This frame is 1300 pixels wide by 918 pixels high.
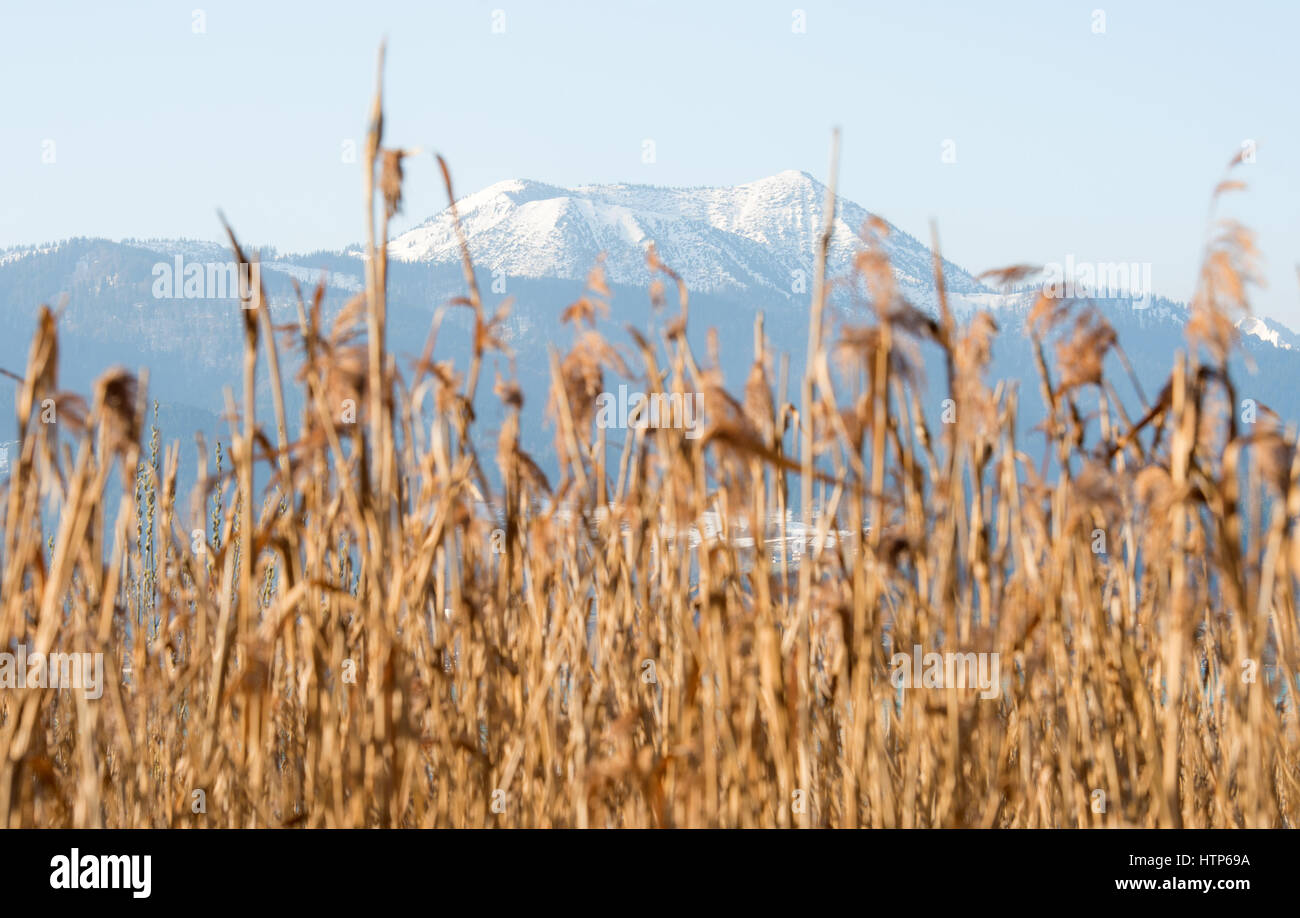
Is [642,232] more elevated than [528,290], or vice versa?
[642,232]

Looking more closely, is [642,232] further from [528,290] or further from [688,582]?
[688,582]

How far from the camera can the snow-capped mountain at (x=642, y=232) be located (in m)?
140

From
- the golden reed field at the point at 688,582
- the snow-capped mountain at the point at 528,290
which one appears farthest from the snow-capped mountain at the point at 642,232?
the golden reed field at the point at 688,582

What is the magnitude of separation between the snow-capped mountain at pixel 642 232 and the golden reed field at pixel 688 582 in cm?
12665

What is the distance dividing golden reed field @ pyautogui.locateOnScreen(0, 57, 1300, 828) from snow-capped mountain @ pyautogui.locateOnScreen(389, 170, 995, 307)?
12665 cm

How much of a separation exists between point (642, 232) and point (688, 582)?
154 metres

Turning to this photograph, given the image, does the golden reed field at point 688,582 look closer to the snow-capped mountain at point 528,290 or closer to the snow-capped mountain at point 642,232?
the snow-capped mountain at point 528,290

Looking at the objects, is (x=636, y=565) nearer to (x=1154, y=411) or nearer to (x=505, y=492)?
(x=505, y=492)

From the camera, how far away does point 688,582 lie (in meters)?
1.83
